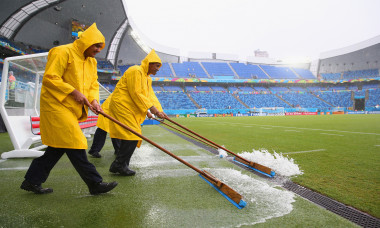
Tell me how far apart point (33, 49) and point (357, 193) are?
42103 mm

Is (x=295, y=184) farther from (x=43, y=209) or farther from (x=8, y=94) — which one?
(x=8, y=94)

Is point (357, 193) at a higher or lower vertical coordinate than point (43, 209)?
higher

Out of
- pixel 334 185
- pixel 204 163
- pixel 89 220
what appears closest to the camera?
pixel 89 220

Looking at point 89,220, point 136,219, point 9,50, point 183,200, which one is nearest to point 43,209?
point 89,220

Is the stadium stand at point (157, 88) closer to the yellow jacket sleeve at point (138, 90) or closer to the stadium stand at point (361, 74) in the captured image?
the yellow jacket sleeve at point (138, 90)

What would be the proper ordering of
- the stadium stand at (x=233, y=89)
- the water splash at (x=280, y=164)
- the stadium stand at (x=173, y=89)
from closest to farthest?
the water splash at (x=280, y=164)
the stadium stand at (x=173, y=89)
the stadium stand at (x=233, y=89)

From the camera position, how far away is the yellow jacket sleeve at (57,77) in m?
2.31

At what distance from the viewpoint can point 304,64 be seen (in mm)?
69062

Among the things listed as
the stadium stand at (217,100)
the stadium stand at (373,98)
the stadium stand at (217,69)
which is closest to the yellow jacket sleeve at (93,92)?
the stadium stand at (217,100)

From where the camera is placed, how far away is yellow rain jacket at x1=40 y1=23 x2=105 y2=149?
2.32 metres

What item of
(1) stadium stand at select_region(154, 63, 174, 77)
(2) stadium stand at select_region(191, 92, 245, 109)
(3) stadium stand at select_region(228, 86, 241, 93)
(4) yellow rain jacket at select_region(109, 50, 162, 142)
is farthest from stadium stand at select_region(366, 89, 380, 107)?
(4) yellow rain jacket at select_region(109, 50, 162, 142)

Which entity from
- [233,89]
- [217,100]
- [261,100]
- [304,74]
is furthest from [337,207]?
[304,74]

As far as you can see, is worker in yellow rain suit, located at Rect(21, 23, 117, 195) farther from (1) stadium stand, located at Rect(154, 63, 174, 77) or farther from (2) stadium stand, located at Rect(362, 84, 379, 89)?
(2) stadium stand, located at Rect(362, 84, 379, 89)

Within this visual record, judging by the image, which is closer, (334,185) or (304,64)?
(334,185)
